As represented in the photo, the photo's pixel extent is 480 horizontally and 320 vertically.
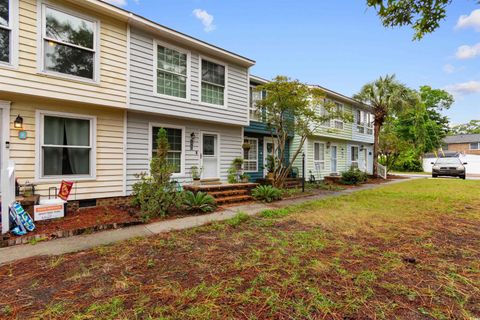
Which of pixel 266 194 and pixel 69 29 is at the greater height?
pixel 69 29

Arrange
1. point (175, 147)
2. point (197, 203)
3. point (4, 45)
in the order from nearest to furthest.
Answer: point (4, 45)
point (197, 203)
point (175, 147)

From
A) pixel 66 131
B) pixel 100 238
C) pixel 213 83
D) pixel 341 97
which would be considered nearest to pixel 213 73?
pixel 213 83

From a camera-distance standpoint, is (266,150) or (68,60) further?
(266,150)

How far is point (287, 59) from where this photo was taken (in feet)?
51.5

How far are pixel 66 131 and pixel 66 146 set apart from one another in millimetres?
402

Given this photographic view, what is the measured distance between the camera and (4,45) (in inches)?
202

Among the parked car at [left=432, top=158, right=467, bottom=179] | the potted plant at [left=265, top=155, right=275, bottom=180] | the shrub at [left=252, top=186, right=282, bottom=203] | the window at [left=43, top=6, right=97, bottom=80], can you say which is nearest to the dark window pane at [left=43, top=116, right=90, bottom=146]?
the window at [left=43, top=6, right=97, bottom=80]

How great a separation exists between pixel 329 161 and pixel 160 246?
14309 mm

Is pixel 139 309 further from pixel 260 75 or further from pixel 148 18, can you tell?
pixel 260 75

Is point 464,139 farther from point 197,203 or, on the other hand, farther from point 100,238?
point 100,238

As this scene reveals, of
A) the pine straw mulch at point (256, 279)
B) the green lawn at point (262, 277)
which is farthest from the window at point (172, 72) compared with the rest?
the pine straw mulch at point (256, 279)

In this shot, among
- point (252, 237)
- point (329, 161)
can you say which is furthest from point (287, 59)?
point (252, 237)

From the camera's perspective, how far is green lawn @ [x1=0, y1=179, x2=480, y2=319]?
2.18 meters

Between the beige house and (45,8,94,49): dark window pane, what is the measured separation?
0.02m
